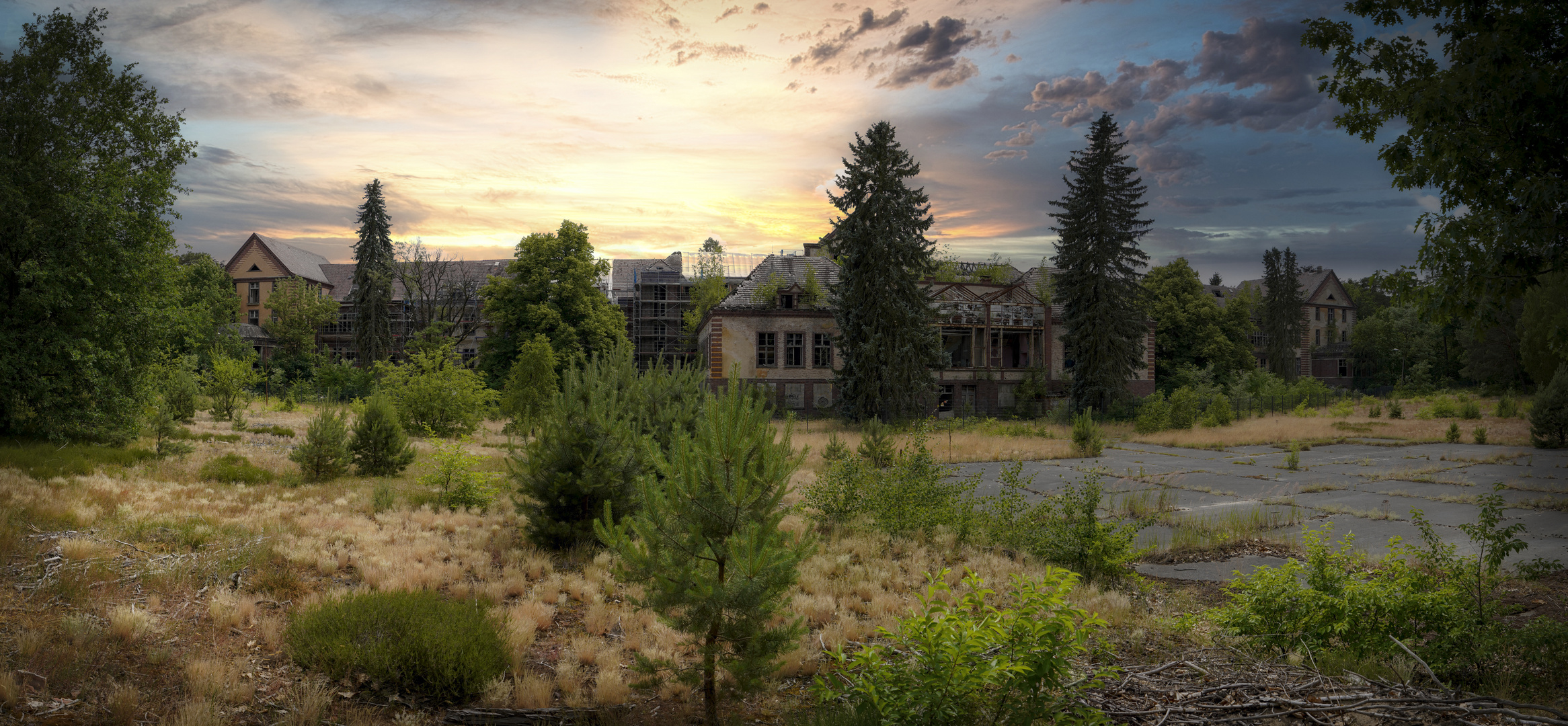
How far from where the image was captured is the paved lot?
1230 cm

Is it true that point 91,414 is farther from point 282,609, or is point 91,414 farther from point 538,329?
point 538,329

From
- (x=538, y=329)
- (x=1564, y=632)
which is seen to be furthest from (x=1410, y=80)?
(x=538, y=329)

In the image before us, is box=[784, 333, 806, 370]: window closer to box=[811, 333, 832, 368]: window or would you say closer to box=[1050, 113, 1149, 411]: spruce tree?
box=[811, 333, 832, 368]: window

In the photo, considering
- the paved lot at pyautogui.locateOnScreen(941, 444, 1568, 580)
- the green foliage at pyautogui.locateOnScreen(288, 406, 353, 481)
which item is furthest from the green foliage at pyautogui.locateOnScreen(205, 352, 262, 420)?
the paved lot at pyautogui.locateOnScreen(941, 444, 1568, 580)

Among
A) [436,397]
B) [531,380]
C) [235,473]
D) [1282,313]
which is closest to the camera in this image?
[235,473]

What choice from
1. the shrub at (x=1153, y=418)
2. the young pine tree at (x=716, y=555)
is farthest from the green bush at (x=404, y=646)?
the shrub at (x=1153, y=418)

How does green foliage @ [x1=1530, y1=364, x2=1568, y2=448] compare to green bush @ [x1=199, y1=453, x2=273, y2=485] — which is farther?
green foliage @ [x1=1530, y1=364, x2=1568, y2=448]

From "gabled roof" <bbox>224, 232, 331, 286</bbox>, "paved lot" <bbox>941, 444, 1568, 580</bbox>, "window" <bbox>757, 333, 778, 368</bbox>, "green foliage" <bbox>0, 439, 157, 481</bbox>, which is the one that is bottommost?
"paved lot" <bbox>941, 444, 1568, 580</bbox>

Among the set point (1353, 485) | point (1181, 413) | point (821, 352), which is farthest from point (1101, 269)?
point (1353, 485)

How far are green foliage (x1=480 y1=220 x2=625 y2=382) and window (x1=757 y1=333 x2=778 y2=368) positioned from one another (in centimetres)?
941

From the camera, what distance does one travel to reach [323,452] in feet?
56.0

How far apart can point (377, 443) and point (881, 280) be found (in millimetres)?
23396

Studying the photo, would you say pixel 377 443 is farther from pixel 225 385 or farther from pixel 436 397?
pixel 225 385

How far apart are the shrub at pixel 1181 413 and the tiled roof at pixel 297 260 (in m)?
76.5
